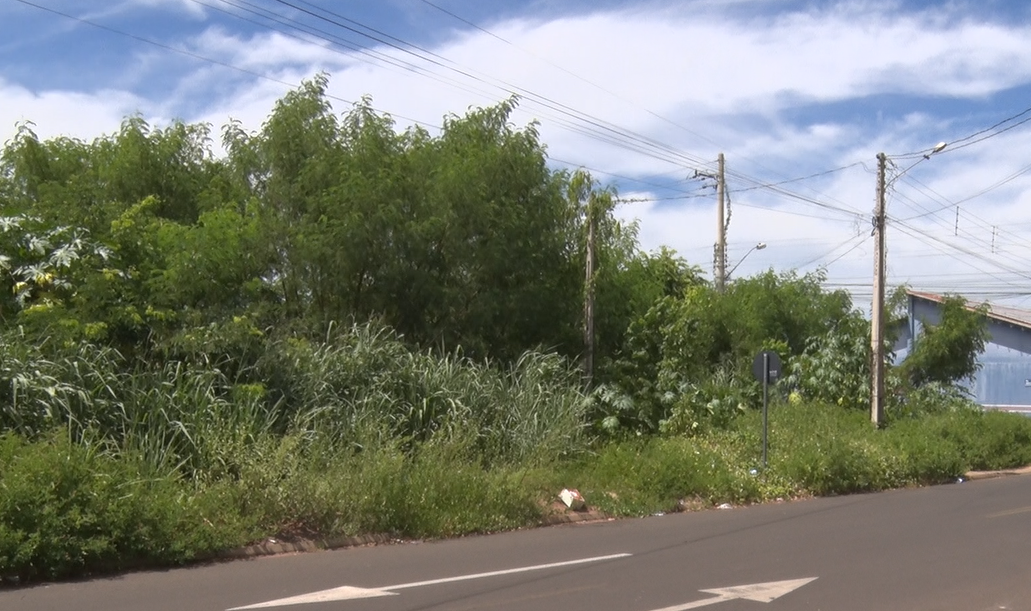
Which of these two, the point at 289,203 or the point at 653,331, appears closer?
the point at 289,203

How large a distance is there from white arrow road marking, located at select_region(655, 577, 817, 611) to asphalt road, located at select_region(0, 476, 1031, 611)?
4 cm

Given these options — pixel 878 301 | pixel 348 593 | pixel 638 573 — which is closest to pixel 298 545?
pixel 348 593

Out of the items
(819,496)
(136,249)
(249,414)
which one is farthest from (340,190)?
(819,496)

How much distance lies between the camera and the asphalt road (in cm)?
993

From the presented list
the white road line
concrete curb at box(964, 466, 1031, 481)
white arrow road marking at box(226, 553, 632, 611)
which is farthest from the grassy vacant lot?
concrete curb at box(964, 466, 1031, 481)

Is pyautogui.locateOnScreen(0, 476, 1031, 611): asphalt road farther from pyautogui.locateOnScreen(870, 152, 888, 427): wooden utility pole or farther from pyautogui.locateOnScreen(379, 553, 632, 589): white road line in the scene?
pyautogui.locateOnScreen(870, 152, 888, 427): wooden utility pole

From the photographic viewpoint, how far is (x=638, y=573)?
1170 centimetres

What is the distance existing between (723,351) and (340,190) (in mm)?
18234

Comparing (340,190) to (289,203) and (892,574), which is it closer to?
(289,203)

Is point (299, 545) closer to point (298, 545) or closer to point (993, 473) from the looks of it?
point (298, 545)

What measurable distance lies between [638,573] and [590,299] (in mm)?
12234

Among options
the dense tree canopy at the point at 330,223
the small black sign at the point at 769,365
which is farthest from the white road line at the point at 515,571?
the small black sign at the point at 769,365

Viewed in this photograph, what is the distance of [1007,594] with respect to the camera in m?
10.5

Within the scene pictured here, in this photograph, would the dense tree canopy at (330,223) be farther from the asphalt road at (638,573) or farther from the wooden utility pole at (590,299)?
the asphalt road at (638,573)
